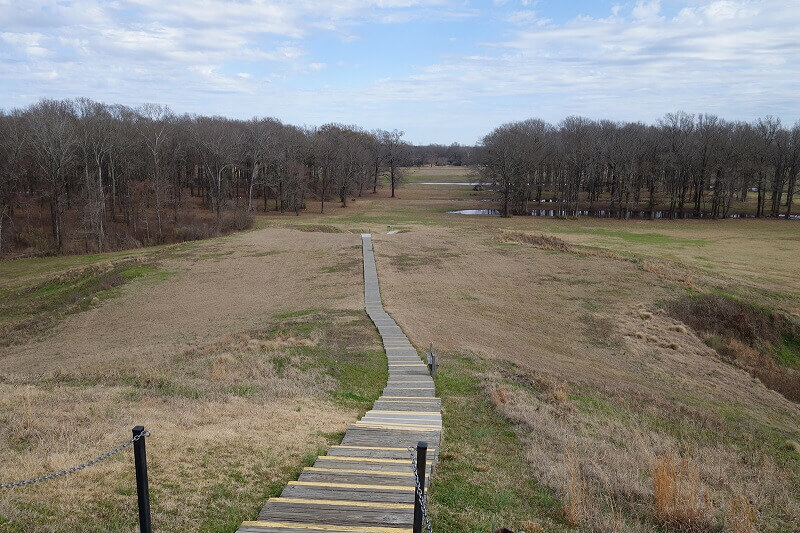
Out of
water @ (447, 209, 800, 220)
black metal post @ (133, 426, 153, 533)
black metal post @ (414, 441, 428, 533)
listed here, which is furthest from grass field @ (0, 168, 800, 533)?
water @ (447, 209, 800, 220)

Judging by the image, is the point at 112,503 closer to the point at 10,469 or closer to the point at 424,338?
the point at 10,469

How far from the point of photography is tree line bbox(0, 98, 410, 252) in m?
51.8

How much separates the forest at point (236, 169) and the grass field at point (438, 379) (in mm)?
12194

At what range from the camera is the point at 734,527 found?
6.72 metres

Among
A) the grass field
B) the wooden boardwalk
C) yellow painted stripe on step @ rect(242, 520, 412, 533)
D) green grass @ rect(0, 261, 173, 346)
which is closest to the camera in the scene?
yellow painted stripe on step @ rect(242, 520, 412, 533)

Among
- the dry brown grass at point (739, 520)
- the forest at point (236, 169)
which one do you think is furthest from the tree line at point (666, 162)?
the dry brown grass at point (739, 520)

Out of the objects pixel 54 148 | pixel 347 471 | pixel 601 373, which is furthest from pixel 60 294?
pixel 347 471

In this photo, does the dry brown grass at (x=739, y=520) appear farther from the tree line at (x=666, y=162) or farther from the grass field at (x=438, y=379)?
the tree line at (x=666, y=162)

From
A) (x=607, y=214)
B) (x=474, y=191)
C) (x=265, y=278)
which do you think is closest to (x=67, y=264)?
(x=265, y=278)

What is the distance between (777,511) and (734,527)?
2161mm

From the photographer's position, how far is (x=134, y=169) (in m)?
65.5

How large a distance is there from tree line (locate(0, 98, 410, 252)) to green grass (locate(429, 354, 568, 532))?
4983 centimetres

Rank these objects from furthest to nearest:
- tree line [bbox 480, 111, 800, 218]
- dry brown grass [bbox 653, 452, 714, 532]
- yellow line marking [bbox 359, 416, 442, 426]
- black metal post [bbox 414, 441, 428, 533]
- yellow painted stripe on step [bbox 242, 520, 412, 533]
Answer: tree line [bbox 480, 111, 800, 218], yellow line marking [bbox 359, 416, 442, 426], dry brown grass [bbox 653, 452, 714, 532], yellow painted stripe on step [bbox 242, 520, 412, 533], black metal post [bbox 414, 441, 428, 533]

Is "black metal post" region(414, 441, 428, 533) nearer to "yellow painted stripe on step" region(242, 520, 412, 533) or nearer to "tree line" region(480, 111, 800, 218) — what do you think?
"yellow painted stripe on step" region(242, 520, 412, 533)
